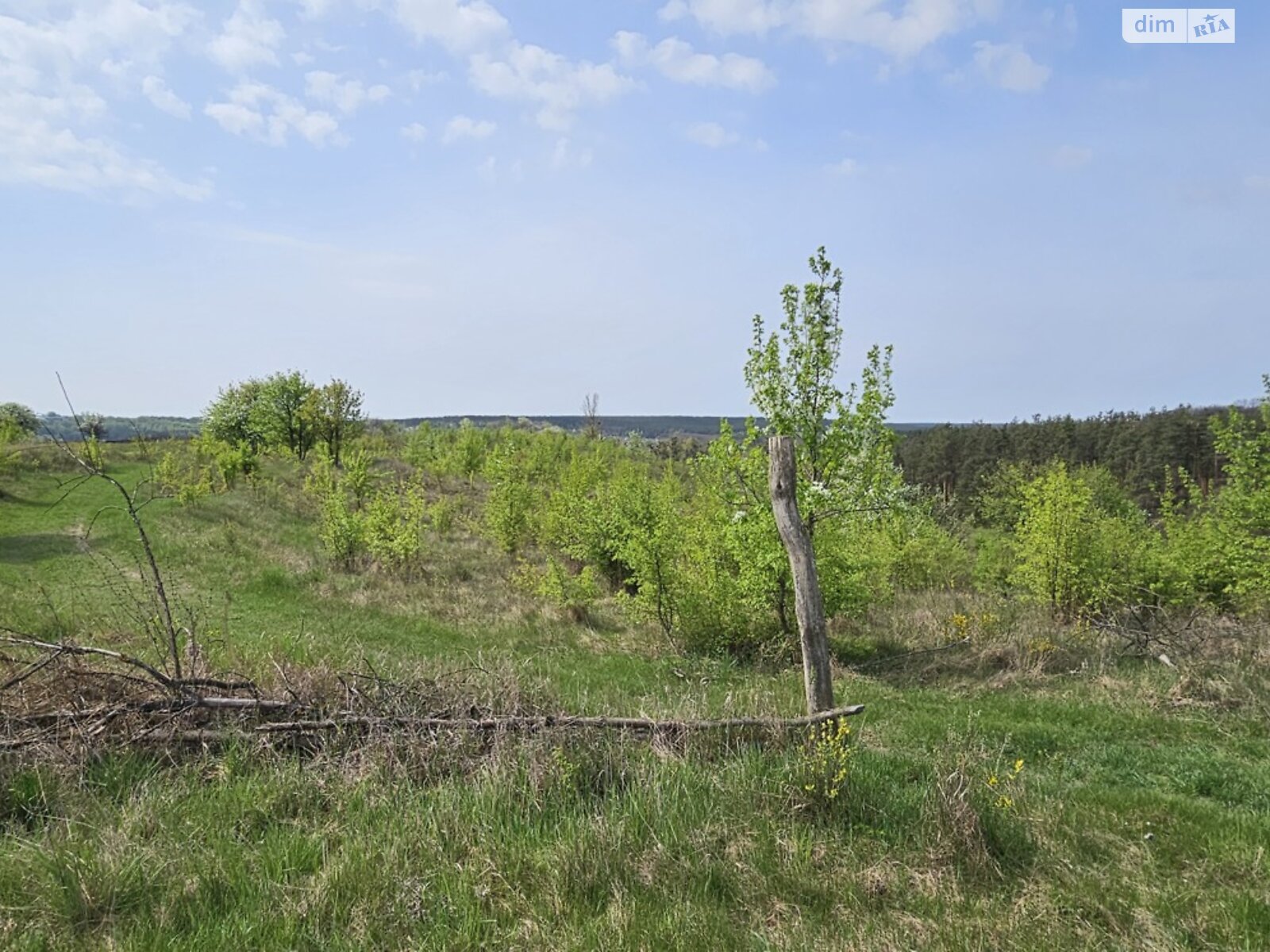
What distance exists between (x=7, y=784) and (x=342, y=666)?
232cm

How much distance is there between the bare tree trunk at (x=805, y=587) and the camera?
4754mm

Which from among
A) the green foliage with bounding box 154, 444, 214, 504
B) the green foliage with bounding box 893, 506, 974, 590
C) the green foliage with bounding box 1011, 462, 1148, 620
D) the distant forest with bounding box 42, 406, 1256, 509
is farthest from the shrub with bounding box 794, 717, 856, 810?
the distant forest with bounding box 42, 406, 1256, 509

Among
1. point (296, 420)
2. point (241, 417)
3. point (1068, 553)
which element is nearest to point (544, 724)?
point (1068, 553)

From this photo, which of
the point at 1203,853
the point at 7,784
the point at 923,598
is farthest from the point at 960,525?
the point at 7,784

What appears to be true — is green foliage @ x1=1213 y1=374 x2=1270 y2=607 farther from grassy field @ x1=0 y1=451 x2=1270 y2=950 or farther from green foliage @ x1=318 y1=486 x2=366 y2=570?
green foliage @ x1=318 y1=486 x2=366 y2=570

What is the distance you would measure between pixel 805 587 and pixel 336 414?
3537cm

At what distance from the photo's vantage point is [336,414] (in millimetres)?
35344

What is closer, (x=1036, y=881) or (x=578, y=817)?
(x=1036, y=881)

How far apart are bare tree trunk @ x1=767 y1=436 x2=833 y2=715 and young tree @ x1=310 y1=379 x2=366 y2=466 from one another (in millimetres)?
33851

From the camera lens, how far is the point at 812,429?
925 centimetres

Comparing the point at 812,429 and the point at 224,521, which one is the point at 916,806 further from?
the point at 224,521

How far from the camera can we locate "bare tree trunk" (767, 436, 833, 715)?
4.75 m

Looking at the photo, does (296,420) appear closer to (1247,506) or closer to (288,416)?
(288,416)

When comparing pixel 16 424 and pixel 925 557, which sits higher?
pixel 16 424
